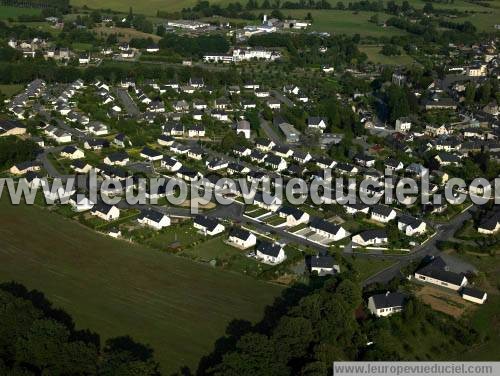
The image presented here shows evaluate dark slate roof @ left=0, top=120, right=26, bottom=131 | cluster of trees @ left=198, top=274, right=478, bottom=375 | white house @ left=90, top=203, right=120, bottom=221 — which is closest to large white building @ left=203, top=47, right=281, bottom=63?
dark slate roof @ left=0, top=120, right=26, bottom=131

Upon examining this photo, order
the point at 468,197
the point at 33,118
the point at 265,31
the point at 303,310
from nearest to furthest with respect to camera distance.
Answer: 1. the point at 303,310
2. the point at 468,197
3. the point at 33,118
4. the point at 265,31

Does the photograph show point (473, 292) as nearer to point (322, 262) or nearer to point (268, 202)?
point (322, 262)

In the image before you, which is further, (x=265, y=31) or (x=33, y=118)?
(x=265, y=31)

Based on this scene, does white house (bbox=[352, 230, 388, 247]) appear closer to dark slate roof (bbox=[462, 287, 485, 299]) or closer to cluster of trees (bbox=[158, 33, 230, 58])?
dark slate roof (bbox=[462, 287, 485, 299])

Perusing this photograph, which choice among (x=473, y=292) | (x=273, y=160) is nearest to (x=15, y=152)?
(x=273, y=160)

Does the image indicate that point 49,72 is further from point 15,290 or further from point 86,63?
point 15,290

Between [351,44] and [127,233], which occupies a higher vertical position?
[351,44]

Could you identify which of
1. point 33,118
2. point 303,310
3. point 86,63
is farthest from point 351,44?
point 303,310
